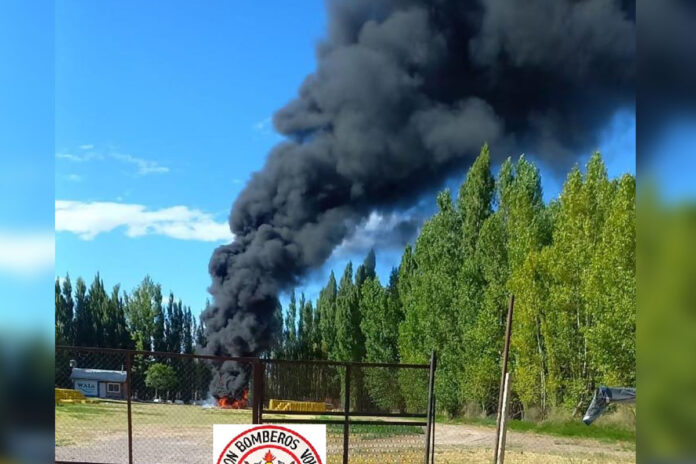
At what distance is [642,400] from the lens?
1.65 meters

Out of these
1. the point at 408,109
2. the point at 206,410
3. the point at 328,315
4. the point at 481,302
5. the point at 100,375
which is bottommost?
the point at 206,410

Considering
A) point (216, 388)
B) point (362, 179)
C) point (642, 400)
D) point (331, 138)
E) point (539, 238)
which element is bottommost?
point (216, 388)

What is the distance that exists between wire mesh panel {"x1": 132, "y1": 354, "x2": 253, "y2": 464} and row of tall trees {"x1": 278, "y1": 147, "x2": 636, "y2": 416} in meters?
1.30

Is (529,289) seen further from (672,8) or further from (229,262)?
(672,8)

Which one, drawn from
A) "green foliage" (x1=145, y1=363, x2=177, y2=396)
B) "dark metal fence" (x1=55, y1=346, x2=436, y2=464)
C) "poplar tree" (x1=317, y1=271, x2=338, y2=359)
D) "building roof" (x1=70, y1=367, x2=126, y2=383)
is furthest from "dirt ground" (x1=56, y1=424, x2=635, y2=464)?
"poplar tree" (x1=317, y1=271, x2=338, y2=359)

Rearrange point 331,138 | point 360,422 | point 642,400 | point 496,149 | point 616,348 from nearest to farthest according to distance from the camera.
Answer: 1. point 642,400
2. point 360,422
3. point 616,348
4. point 496,149
5. point 331,138

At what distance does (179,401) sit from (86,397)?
→ 120cm

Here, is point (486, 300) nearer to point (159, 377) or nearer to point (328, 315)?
point (328, 315)

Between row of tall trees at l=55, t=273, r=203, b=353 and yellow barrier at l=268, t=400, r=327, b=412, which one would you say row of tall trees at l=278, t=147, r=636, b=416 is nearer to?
yellow barrier at l=268, t=400, r=327, b=412

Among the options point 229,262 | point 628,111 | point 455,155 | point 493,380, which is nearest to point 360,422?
point 493,380

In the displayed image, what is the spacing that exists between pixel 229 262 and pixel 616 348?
15.3 feet

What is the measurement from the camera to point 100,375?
27.0 ft

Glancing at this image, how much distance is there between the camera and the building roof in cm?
823

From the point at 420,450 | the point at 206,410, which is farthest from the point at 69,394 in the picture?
the point at 420,450
